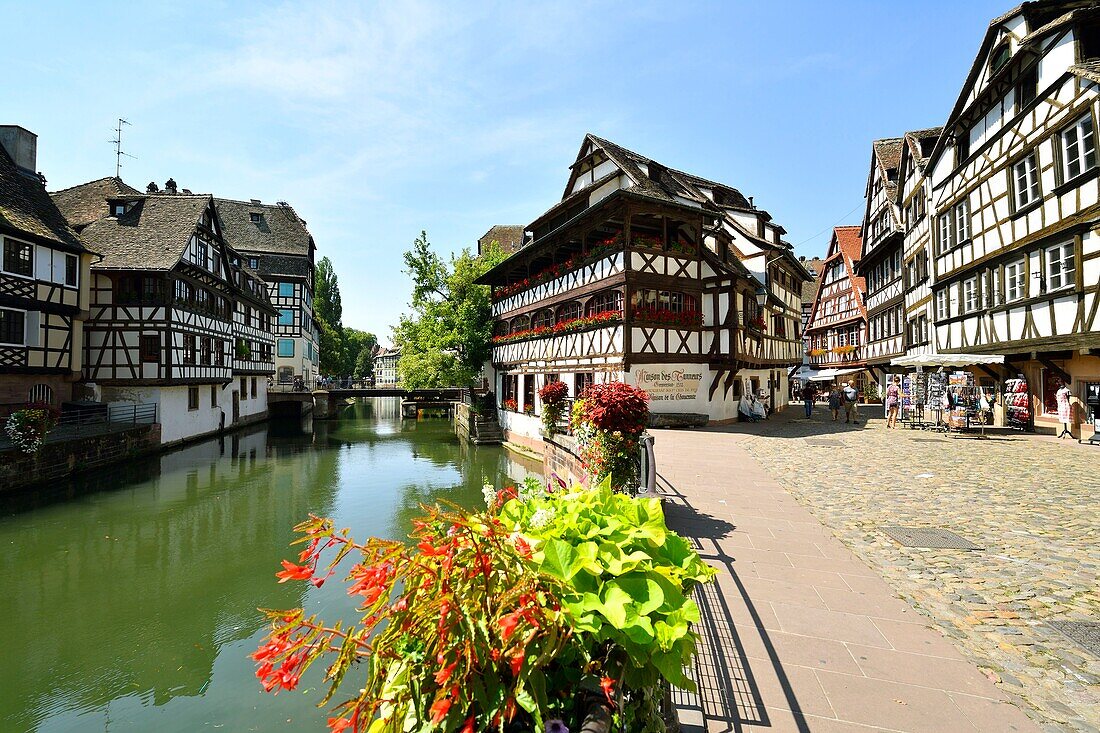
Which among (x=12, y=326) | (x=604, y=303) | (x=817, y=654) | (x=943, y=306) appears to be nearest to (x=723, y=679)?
(x=817, y=654)

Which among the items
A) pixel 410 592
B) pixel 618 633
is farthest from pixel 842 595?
pixel 410 592

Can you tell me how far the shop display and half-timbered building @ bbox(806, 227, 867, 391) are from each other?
15786 millimetres

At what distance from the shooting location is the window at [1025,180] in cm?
1667

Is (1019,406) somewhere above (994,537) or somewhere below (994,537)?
above

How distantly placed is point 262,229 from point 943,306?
181 ft

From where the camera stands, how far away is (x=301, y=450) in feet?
96.4

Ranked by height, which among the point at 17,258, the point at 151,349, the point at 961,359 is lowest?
the point at 961,359

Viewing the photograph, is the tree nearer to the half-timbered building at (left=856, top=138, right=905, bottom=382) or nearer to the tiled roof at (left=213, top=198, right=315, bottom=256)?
the tiled roof at (left=213, top=198, right=315, bottom=256)

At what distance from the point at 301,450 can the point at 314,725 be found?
2547cm

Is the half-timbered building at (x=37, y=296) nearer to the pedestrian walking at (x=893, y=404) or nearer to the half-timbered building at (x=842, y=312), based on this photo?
the pedestrian walking at (x=893, y=404)

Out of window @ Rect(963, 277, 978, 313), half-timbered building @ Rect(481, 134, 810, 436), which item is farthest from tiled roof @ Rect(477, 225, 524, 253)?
window @ Rect(963, 277, 978, 313)

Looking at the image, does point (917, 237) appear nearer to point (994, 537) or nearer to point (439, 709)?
point (994, 537)

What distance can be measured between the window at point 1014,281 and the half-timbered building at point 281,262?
1932 inches

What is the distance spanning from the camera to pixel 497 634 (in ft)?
5.47
